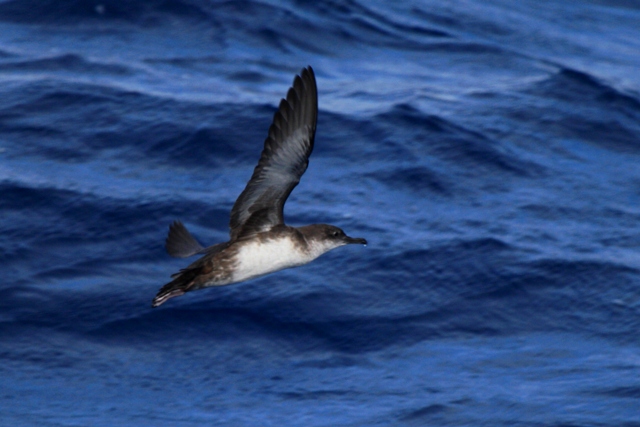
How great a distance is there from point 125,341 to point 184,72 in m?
7.45

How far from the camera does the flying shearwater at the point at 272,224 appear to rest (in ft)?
27.2

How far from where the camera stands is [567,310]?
518 inches

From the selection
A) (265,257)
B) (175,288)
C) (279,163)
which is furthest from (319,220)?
(175,288)

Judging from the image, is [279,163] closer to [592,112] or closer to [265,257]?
[265,257]

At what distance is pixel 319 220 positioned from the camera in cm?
1399

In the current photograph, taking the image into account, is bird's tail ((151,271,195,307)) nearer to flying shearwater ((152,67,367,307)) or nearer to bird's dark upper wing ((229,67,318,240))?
flying shearwater ((152,67,367,307))

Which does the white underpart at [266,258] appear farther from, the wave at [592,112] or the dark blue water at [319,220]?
the wave at [592,112]

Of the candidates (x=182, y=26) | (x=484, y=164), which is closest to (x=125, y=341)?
(x=484, y=164)

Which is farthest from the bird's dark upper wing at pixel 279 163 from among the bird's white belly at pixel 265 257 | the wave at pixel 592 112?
the wave at pixel 592 112

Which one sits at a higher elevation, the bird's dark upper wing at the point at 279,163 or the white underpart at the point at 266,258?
the bird's dark upper wing at the point at 279,163

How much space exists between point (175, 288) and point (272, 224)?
1025mm

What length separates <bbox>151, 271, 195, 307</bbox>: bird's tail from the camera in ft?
26.9

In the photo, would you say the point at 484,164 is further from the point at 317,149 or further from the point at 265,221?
the point at 265,221

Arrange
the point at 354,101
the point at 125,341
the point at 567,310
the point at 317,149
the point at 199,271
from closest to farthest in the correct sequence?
the point at 199,271, the point at 125,341, the point at 567,310, the point at 317,149, the point at 354,101
